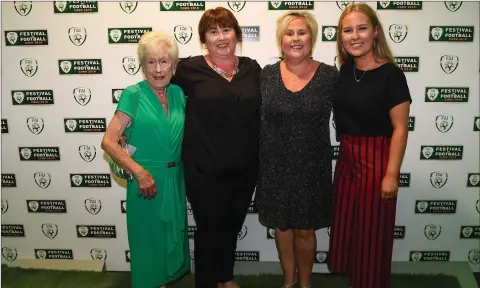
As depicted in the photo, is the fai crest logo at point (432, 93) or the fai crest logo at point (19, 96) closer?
the fai crest logo at point (432, 93)

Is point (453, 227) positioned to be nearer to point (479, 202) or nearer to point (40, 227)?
point (479, 202)

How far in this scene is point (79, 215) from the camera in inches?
110

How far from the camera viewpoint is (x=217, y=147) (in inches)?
78.3

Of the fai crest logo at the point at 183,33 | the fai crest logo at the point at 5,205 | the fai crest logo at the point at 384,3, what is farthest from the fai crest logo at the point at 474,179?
the fai crest logo at the point at 5,205

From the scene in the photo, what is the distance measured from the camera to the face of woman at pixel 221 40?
1.97m

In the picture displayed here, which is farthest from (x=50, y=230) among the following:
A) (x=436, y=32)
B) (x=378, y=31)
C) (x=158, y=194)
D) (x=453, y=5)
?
(x=453, y=5)

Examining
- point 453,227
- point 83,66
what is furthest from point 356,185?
point 83,66

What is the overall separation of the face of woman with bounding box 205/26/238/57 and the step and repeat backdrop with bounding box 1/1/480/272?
524 millimetres

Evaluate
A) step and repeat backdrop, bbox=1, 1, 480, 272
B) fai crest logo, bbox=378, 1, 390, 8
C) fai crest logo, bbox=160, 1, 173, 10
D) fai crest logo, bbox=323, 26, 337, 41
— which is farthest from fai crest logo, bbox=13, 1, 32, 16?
fai crest logo, bbox=378, 1, 390, 8

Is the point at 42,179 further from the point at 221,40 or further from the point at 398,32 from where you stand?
the point at 398,32

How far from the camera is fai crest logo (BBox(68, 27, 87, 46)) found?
251 cm

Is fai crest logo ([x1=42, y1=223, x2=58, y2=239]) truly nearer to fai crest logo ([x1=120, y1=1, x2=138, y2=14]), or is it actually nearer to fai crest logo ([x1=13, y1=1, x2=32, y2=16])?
fai crest logo ([x1=13, y1=1, x2=32, y2=16])

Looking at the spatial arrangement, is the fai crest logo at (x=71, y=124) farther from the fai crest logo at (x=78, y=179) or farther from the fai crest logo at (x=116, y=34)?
the fai crest logo at (x=116, y=34)

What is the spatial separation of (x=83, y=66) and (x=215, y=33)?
1.11 metres
